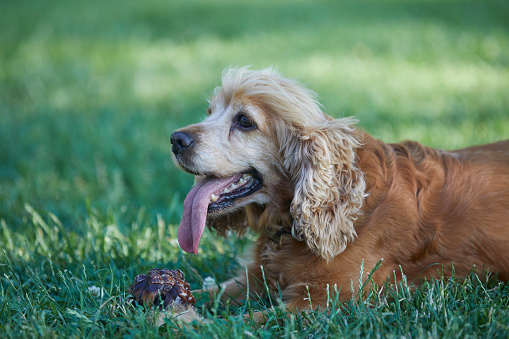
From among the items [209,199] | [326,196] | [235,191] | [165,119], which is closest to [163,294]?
[209,199]

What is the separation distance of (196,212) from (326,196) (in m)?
0.74

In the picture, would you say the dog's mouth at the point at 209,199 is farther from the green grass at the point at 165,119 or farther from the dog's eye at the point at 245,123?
the green grass at the point at 165,119

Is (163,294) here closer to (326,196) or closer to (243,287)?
(243,287)

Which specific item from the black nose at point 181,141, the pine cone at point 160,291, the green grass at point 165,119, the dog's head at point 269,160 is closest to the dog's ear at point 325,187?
the dog's head at point 269,160

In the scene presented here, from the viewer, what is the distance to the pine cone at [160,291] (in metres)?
2.69

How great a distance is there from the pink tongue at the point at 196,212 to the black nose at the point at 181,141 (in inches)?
9.8

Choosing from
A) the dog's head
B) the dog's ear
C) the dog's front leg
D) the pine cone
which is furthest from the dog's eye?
the pine cone

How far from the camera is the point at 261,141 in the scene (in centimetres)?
312

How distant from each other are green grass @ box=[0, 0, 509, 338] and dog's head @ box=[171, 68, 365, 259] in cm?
52

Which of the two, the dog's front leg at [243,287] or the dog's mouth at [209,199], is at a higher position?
the dog's mouth at [209,199]

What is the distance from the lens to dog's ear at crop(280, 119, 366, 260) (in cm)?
283

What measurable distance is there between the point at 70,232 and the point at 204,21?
892cm

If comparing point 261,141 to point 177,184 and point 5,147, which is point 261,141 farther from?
point 5,147

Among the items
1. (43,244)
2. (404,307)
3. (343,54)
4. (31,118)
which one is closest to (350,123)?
(404,307)
